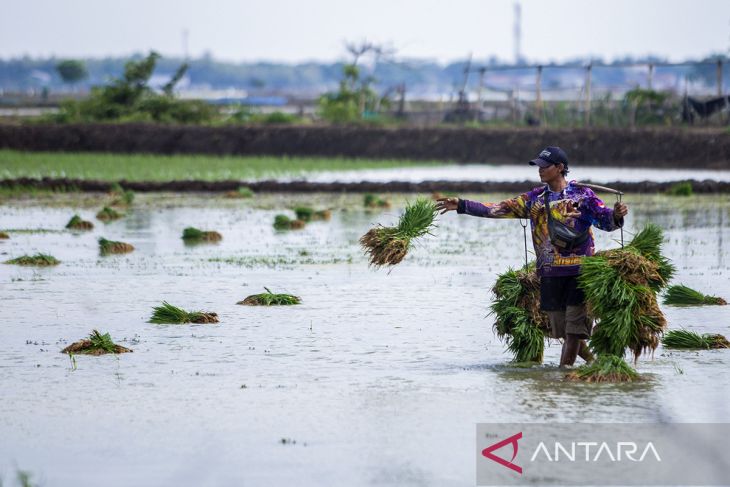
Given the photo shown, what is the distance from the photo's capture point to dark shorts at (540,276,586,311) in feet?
28.4

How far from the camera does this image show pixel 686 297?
11859 mm

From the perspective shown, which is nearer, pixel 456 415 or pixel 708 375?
pixel 456 415

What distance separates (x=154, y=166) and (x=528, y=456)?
26.0 m

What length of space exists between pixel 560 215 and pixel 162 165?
80.5 ft

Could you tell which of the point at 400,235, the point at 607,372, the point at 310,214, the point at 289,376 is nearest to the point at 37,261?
the point at 310,214

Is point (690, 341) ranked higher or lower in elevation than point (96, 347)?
higher

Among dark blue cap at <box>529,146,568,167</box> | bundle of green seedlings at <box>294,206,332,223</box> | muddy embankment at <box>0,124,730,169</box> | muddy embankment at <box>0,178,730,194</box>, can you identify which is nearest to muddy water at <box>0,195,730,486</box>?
dark blue cap at <box>529,146,568,167</box>

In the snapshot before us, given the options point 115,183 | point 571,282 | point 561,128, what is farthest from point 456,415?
point 561,128

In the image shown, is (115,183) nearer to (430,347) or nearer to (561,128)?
(561,128)

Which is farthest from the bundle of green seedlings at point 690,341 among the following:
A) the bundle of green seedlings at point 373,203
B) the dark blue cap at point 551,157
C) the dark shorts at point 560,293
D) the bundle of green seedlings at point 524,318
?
the bundle of green seedlings at point 373,203

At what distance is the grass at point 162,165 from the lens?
29359mm

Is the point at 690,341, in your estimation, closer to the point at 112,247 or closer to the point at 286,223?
the point at 112,247

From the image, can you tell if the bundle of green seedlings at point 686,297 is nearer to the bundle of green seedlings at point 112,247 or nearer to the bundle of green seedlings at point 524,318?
the bundle of green seedlings at point 524,318

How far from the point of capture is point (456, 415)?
768 cm
